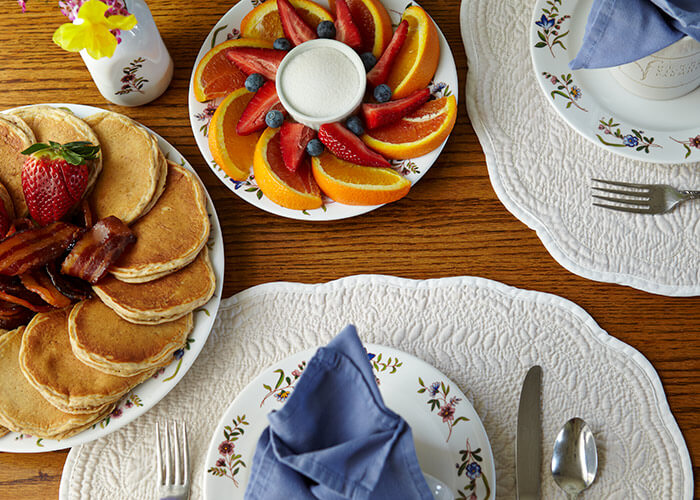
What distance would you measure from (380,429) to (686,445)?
637 millimetres

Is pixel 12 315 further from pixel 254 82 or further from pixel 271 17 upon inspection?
pixel 271 17

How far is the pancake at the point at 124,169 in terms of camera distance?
3.80ft

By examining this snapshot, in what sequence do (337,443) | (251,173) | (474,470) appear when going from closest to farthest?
(337,443), (474,470), (251,173)

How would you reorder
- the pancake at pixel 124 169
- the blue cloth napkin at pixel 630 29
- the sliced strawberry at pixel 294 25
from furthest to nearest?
the sliced strawberry at pixel 294 25
the pancake at pixel 124 169
the blue cloth napkin at pixel 630 29

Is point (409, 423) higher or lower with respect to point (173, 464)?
higher

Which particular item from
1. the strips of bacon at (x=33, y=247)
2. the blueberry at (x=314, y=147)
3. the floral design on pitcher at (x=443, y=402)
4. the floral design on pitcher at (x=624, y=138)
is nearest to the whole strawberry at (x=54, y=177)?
the strips of bacon at (x=33, y=247)

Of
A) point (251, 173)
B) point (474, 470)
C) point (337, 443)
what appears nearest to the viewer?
point (337, 443)

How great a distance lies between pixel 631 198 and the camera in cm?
124

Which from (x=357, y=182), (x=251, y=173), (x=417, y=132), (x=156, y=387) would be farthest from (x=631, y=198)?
(x=156, y=387)

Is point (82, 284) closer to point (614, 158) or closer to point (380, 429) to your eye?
point (380, 429)

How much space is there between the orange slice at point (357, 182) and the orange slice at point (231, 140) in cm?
14

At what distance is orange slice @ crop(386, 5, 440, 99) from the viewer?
1.23 meters

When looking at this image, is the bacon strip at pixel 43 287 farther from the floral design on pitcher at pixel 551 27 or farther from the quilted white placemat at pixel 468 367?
the floral design on pitcher at pixel 551 27

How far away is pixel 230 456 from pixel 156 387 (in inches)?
7.5
